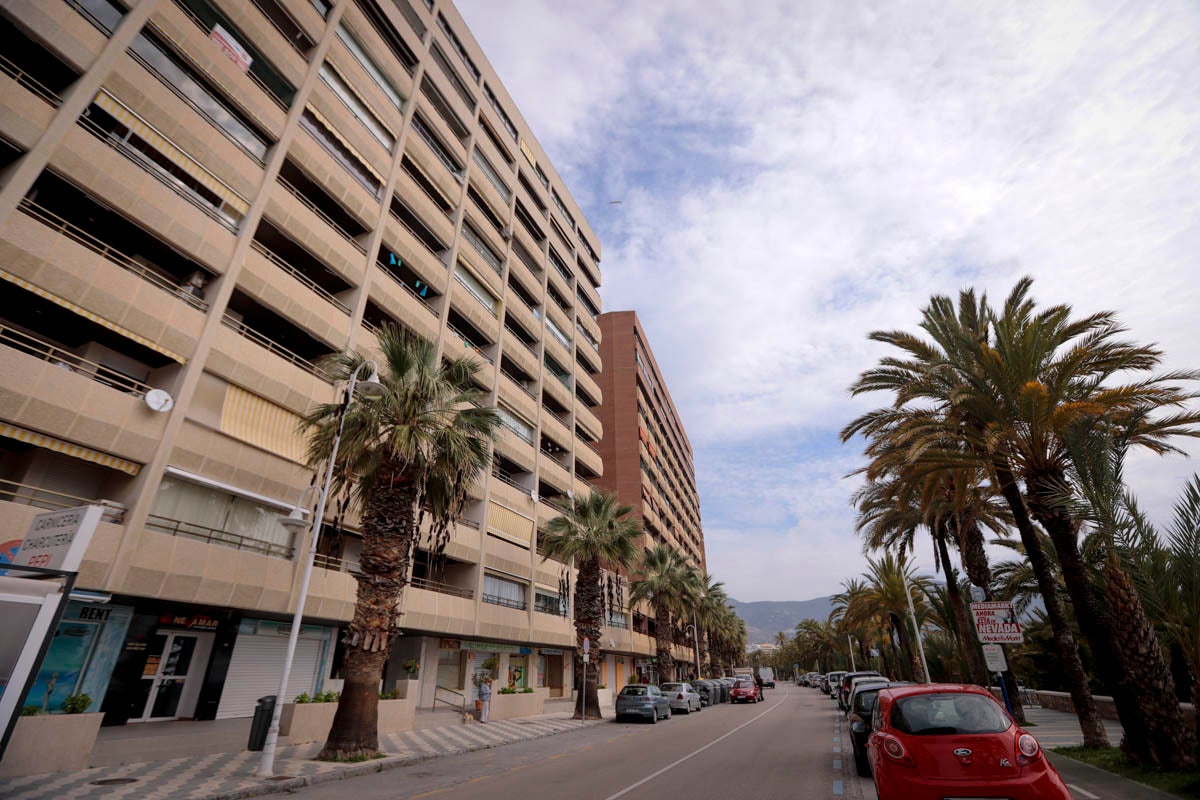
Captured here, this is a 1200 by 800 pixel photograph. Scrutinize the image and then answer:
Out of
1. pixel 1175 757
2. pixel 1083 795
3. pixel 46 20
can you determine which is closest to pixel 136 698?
pixel 46 20

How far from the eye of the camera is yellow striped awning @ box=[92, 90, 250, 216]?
46.3 ft

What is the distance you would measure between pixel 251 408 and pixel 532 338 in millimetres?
21895

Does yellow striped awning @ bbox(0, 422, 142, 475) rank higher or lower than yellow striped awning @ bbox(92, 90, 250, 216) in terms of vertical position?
lower

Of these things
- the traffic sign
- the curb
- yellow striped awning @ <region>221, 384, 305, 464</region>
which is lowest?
the curb

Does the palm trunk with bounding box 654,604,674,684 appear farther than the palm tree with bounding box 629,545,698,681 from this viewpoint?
No

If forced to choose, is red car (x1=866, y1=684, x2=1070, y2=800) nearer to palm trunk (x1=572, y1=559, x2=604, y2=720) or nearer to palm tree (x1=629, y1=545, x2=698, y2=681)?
palm trunk (x1=572, y1=559, x2=604, y2=720)

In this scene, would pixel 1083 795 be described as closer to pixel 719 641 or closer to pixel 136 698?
pixel 136 698

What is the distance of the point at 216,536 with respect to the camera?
15.4 metres

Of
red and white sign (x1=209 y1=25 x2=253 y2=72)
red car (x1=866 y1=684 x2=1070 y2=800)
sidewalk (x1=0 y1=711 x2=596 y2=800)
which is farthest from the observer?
red and white sign (x1=209 y1=25 x2=253 y2=72)

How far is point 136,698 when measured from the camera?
14.5 m

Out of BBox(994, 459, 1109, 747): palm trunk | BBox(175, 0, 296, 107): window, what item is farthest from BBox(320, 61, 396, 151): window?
BBox(994, 459, 1109, 747): palm trunk

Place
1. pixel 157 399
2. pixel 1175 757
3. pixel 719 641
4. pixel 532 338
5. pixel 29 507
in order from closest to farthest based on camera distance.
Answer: pixel 1175 757 < pixel 29 507 < pixel 157 399 < pixel 532 338 < pixel 719 641

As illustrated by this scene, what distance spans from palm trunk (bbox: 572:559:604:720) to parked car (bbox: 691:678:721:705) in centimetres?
1218

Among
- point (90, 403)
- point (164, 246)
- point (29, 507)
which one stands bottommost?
point (29, 507)
